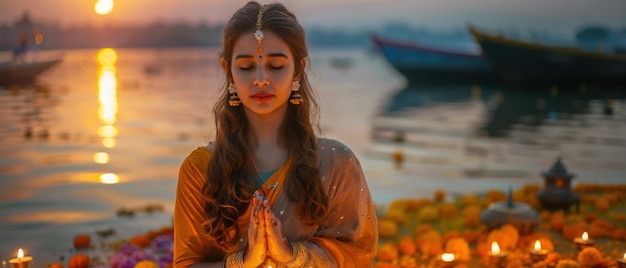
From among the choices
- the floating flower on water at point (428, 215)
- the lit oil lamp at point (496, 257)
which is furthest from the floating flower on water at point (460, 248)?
the floating flower on water at point (428, 215)

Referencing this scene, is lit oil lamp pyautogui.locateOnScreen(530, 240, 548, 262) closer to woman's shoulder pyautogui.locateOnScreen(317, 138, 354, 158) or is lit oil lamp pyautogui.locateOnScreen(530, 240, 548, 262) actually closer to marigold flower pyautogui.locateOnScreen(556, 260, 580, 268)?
marigold flower pyautogui.locateOnScreen(556, 260, 580, 268)

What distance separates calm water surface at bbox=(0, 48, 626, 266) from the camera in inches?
302

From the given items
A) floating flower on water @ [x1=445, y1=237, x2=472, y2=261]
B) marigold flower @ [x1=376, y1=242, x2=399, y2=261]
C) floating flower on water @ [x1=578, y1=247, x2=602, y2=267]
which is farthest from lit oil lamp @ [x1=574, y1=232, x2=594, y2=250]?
marigold flower @ [x1=376, y1=242, x2=399, y2=261]

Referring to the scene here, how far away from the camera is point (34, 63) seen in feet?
85.4

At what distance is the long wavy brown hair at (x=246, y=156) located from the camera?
291 centimetres

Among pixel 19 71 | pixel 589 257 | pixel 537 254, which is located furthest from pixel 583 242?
pixel 19 71

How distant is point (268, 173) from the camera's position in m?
3.02

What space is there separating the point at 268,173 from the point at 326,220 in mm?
319

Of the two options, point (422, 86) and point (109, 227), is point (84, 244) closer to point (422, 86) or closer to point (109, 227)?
point (109, 227)

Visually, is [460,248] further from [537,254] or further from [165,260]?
[165,260]

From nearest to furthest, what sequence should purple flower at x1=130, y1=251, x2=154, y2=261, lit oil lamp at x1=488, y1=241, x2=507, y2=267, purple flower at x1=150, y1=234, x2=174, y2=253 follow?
lit oil lamp at x1=488, y1=241, x2=507, y2=267 < purple flower at x1=130, y1=251, x2=154, y2=261 < purple flower at x1=150, y1=234, x2=174, y2=253

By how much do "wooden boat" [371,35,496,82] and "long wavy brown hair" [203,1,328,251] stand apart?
32.9 meters

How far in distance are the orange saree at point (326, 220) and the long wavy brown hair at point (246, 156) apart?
0.05 meters

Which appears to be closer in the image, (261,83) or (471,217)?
(261,83)
